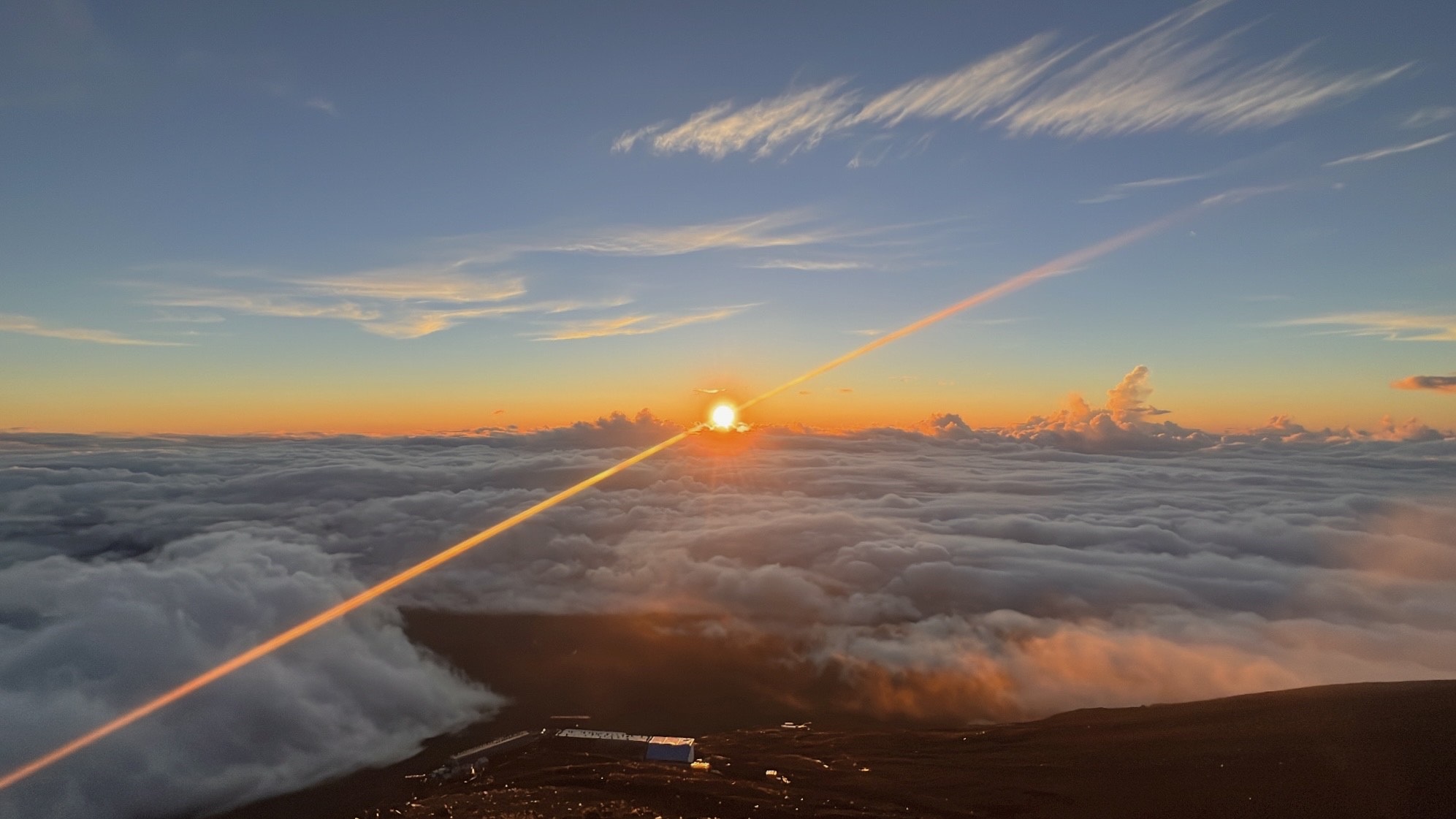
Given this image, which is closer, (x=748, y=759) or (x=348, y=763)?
(x=748, y=759)

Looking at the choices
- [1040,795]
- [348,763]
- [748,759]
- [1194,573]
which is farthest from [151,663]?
[1194,573]

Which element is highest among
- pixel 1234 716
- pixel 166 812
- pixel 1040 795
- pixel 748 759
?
pixel 1234 716

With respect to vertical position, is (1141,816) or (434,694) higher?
(1141,816)

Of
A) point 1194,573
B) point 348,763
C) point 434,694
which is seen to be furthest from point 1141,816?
point 434,694

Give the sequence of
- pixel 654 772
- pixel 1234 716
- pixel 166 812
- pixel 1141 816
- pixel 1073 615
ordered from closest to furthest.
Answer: pixel 1141 816
pixel 1234 716
pixel 654 772
pixel 166 812
pixel 1073 615

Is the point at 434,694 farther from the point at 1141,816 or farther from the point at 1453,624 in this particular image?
the point at 1453,624

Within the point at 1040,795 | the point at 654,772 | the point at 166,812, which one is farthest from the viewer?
the point at 166,812
